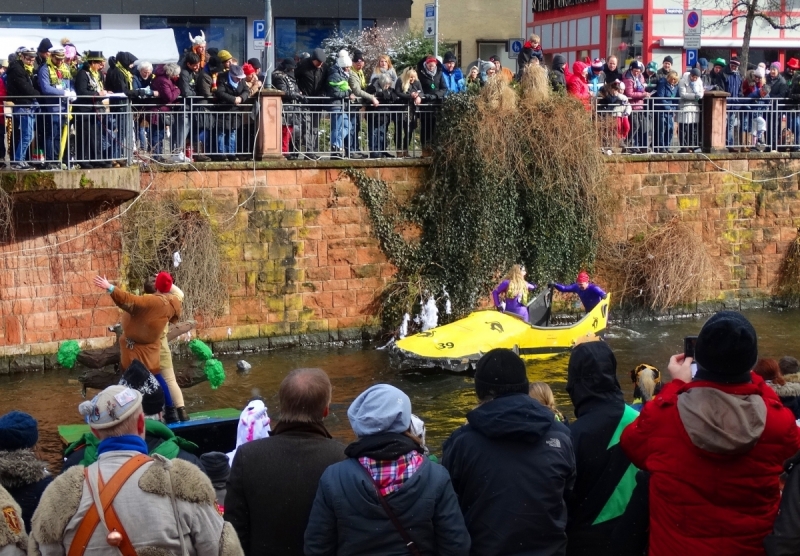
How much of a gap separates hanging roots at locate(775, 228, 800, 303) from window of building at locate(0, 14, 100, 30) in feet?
75.5

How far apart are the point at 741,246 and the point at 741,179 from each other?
1.31 metres

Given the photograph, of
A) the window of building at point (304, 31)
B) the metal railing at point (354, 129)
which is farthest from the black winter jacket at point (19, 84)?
the window of building at point (304, 31)

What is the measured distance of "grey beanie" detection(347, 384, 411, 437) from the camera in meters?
4.75

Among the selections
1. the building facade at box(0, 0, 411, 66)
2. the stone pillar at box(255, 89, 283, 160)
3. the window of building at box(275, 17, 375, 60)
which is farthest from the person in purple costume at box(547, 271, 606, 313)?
the window of building at box(275, 17, 375, 60)

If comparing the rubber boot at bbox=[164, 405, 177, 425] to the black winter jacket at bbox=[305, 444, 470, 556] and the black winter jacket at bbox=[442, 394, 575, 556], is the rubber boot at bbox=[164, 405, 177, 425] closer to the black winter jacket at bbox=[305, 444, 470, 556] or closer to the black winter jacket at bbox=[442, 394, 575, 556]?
the black winter jacket at bbox=[442, 394, 575, 556]

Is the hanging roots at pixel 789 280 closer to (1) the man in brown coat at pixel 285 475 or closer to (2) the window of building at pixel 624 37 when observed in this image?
(2) the window of building at pixel 624 37

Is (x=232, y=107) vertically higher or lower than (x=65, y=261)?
higher

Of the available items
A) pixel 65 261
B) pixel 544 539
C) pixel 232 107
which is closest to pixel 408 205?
pixel 232 107

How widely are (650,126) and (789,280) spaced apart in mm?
4367

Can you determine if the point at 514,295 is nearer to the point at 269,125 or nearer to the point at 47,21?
the point at 269,125

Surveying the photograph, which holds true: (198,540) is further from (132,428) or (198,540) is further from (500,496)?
(500,496)

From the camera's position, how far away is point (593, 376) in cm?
545

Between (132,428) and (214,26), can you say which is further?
(214,26)

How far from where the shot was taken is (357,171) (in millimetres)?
19422
